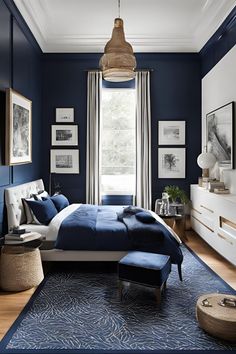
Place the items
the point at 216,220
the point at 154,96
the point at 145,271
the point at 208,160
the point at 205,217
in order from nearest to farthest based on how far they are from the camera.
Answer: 1. the point at 145,271
2. the point at 216,220
3. the point at 205,217
4. the point at 208,160
5. the point at 154,96

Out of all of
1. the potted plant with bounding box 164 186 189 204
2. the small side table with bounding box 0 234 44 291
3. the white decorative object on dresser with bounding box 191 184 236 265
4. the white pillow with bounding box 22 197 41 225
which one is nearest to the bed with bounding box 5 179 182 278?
the white pillow with bounding box 22 197 41 225

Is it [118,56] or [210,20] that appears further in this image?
[210,20]

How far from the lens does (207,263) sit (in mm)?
4418

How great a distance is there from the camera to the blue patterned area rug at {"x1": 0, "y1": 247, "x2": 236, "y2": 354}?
2.45m

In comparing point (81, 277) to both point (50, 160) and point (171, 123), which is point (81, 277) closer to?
point (50, 160)

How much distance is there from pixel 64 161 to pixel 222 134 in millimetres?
2997

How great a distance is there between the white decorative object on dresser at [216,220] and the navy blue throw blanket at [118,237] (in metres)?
0.82

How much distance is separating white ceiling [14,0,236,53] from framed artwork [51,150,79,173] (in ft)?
6.35

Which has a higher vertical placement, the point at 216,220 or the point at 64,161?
the point at 64,161

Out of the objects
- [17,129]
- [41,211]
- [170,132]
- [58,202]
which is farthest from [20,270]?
[170,132]

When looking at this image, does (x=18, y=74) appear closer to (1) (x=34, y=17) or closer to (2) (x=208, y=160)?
(1) (x=34, y=17)

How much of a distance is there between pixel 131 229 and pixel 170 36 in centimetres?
387

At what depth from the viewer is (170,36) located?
6.03 m

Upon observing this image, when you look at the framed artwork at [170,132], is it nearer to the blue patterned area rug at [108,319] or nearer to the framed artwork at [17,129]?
the framed artwork at [17,129]
